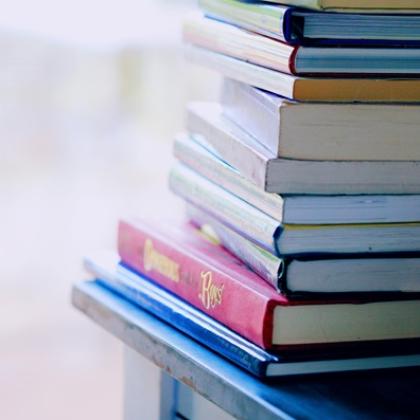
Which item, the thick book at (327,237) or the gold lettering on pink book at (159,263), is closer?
the thick book at (327,237)

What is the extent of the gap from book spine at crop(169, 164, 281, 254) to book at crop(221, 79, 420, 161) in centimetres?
5

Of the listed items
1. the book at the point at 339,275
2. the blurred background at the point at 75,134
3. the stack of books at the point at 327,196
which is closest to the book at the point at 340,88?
the stack of books at the point at 327,196

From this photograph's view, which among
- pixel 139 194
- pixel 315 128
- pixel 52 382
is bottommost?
pixel 52 382

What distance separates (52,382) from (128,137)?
1253 mm

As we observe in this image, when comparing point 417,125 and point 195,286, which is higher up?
point 417,125

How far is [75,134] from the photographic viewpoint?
3.38m

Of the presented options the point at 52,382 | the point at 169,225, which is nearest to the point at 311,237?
the point at 169,225

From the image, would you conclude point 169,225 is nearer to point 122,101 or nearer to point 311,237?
point 311,237

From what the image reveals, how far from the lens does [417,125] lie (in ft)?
2.25

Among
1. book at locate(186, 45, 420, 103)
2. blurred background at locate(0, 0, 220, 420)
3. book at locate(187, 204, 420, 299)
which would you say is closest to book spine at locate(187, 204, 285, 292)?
book at locate(187, 204, 420, 299)

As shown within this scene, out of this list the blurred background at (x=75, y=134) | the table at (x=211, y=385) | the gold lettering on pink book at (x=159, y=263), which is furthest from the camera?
the blurred background at (x=75, y=134)

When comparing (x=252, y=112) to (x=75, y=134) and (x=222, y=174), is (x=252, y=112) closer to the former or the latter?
(x=222, y=174)

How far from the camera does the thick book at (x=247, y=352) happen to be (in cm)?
68

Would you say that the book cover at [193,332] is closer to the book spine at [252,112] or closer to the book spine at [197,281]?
the book spine at [197,281]
